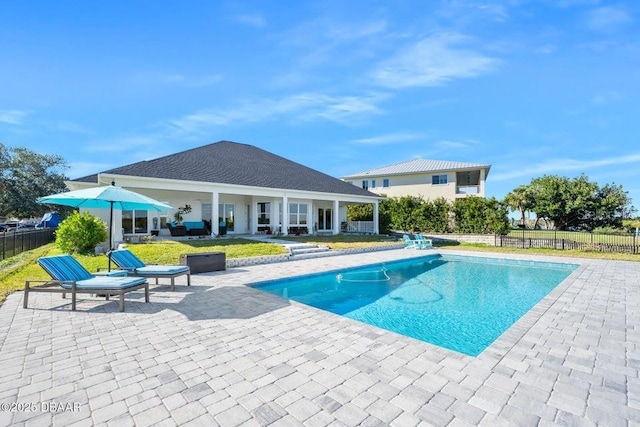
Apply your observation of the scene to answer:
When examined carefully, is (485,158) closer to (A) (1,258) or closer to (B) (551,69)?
(B) (551,69)

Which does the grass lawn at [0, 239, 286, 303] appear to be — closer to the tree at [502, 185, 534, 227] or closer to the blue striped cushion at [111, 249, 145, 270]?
the blue striped cushion at [111, 249, 145, 270]

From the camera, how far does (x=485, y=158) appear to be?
34.8m

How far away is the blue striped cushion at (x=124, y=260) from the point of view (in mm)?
7809

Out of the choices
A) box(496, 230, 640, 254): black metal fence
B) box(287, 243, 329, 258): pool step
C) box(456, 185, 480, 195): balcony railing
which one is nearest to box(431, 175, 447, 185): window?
box(456, 185, 480, 195): balcony railing

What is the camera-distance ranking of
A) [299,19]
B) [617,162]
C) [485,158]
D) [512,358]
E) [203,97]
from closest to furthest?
[512,358] → [299,19] → [203,97] → [617,162] → [485,158]

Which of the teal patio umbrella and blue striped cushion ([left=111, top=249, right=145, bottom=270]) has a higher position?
the teal patio umbrella

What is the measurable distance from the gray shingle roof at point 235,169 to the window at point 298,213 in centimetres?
180

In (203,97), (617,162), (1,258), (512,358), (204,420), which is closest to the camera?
(204,420)

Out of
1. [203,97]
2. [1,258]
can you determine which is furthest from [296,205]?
[1,258]

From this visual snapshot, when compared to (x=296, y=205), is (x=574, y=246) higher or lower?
lower

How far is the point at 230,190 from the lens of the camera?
18.2 m

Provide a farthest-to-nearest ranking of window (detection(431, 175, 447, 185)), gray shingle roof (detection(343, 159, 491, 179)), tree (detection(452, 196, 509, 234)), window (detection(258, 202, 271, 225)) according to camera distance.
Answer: window (detection(431, 175, 447, 185)) → gray shingle roof (detection(343, 159, 491, 179)) → window (detection(258, 202, 271, 225)) → tree (detection(452, 196, 509, 234))

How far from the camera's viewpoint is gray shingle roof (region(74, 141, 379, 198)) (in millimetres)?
16625

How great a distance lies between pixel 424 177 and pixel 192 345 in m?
34.7
